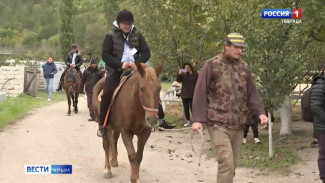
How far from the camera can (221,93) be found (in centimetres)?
613

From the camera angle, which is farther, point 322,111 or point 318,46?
point 318,46

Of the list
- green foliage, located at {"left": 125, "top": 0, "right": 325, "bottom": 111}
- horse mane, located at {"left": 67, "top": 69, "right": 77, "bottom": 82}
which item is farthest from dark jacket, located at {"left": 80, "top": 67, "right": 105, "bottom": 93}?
green foliage, located at {"left": 125, "top": 0, "right": 325, "bottom": 111}

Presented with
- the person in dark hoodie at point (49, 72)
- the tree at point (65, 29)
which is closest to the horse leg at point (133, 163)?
the person in dark hoodie at point (49, 72)

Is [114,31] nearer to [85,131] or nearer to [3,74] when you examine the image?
[85,131]

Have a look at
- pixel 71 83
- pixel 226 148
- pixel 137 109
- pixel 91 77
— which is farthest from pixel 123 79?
pixel 71 83

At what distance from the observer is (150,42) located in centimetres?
1770

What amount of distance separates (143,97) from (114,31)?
1663 mm

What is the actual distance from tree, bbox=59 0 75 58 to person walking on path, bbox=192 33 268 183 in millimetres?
47405

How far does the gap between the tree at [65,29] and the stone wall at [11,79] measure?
87.4 ft

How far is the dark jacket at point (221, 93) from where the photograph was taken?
6.05m

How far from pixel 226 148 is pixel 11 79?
70.7 feet

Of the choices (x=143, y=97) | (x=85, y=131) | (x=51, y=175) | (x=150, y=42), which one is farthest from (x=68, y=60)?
(x=143, y=97)

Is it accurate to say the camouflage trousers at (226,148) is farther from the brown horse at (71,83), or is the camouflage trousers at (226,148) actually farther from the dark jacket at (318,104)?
the brown horse at (71,83)

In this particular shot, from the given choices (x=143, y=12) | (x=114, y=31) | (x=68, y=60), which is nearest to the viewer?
(x=114, y=31)
